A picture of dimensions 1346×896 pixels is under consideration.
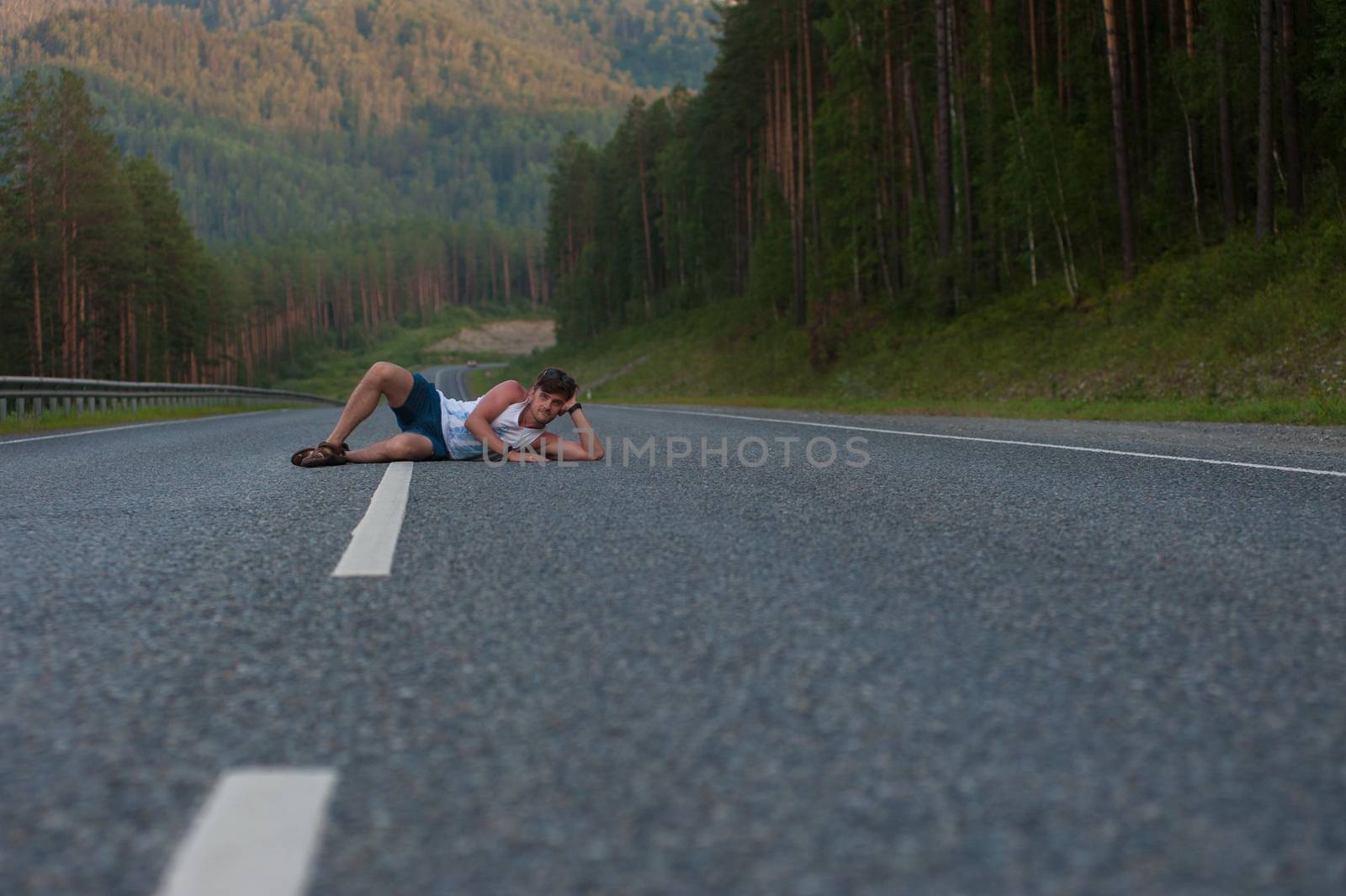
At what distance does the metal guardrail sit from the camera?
54.4 feet

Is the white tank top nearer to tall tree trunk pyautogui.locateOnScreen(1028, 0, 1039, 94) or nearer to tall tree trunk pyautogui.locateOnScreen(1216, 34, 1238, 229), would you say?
tall tree trunk pyautogui.locateOnScreen(1216, 34, 1238, 229)

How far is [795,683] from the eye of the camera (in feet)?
8.30

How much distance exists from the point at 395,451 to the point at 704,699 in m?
6.50

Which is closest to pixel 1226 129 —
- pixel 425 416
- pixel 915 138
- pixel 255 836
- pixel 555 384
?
pixel 915 138

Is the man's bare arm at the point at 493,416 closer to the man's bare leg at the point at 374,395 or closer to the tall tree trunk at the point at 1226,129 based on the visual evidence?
the man's bare leg at the point at 374,395

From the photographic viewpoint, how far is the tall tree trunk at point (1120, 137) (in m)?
24.8

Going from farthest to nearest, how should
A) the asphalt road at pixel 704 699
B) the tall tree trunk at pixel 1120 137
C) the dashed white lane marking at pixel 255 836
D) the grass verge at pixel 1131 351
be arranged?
the tall tree trunk at pixel 1120 137, the grass verge at pixel 1131 351, the asphalt road at pixel 704 699, the dashed white lane marking at pixel 255 836

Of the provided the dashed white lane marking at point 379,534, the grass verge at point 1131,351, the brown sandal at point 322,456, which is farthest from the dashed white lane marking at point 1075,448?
the brown sandal at point 322,456

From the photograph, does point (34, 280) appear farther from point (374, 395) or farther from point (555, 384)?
point (555, 384)

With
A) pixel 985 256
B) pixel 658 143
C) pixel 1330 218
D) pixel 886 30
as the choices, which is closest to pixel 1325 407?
pixel 1330 218

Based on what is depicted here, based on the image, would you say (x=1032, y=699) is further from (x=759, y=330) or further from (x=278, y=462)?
(x=759, y=330)

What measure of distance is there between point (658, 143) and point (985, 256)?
171 feet

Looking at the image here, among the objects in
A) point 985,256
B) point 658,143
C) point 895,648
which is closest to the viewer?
point 895,648

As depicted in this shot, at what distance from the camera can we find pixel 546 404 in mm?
8156
